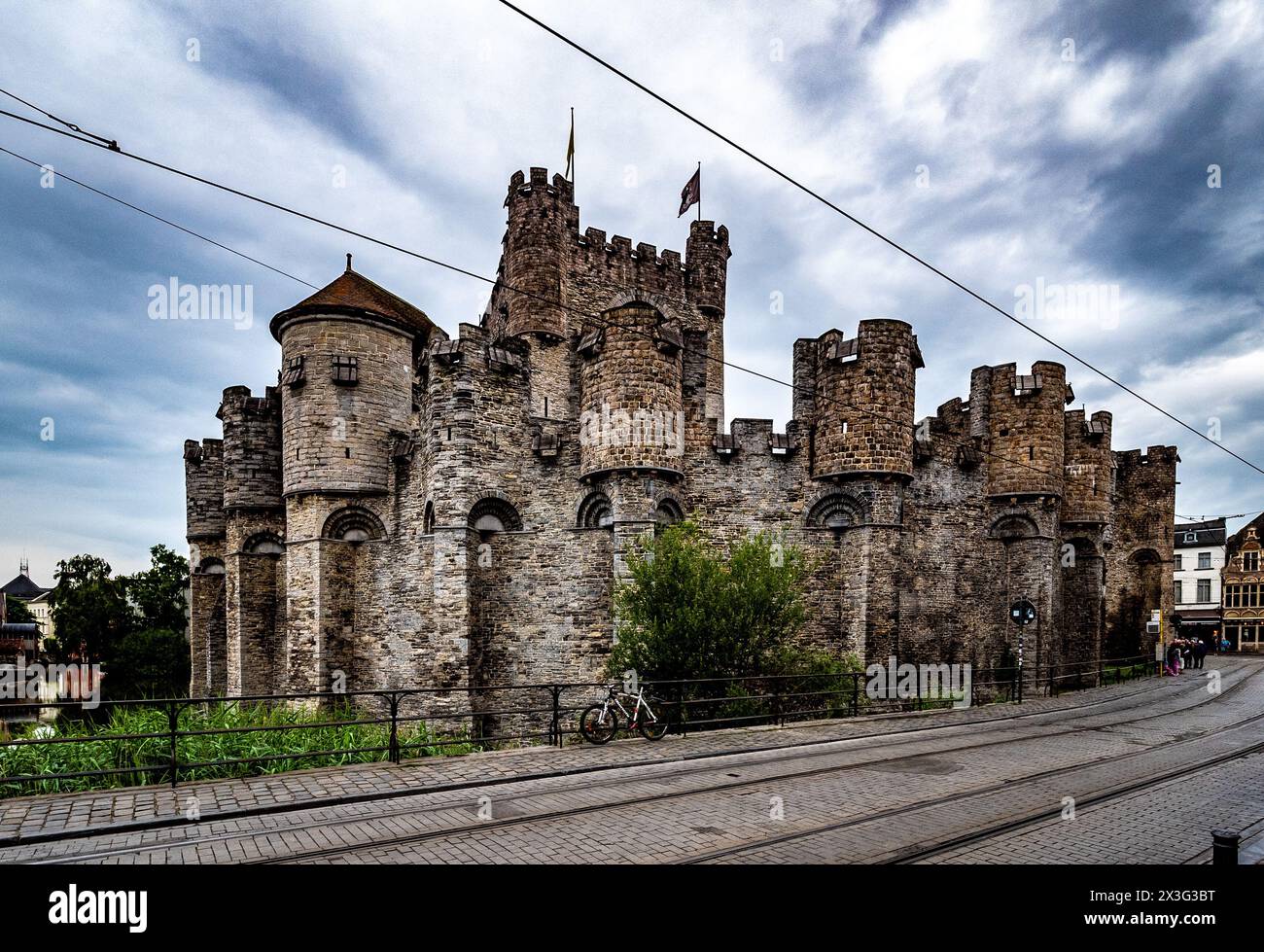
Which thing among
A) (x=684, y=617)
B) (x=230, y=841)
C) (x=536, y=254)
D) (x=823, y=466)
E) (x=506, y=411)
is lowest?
(x=230, y=841)

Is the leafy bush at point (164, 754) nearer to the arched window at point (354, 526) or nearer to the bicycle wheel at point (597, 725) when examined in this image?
the bicycle wheel at point (597, 725)

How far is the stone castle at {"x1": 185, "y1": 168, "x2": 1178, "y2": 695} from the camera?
1855 centimetres

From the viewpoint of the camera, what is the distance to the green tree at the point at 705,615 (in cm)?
1412

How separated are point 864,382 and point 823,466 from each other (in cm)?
245

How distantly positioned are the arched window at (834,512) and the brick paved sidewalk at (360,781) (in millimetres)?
5943

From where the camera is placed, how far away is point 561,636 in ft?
61.9

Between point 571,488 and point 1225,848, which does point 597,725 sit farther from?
point 1225,848

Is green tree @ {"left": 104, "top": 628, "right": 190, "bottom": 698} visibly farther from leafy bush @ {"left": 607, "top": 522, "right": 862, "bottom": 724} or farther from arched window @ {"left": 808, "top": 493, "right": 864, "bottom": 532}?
arched window @ {"left": 808, "top": 493, "right": 864, "bottom": 532}

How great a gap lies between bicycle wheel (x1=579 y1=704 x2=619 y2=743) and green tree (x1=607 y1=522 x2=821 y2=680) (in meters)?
2.13

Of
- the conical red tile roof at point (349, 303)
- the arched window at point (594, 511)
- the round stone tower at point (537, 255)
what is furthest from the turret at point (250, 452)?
the arched window at point (594, 511)

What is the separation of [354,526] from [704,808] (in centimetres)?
1615

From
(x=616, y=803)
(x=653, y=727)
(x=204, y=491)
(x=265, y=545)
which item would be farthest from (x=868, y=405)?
(x=204, y=491)

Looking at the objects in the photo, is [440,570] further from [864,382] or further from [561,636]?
[864,382]
